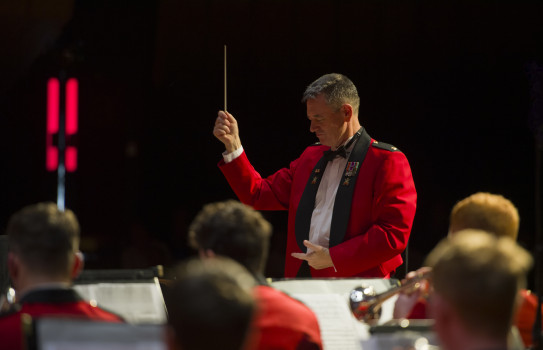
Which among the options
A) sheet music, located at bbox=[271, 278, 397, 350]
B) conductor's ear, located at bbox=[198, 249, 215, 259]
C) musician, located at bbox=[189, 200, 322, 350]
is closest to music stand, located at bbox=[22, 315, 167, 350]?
musician, located at bbox=[189, 200, 322, 350]

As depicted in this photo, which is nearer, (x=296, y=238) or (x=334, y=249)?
(x=334, y=249)

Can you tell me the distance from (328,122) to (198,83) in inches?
55.4

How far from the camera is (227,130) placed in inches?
160

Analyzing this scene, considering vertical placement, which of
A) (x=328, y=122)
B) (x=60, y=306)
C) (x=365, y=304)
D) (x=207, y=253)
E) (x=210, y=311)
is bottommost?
(x=365, y=304)

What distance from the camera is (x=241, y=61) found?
5.18 meters

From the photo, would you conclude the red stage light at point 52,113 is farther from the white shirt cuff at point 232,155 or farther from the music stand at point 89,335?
the music stand at point 89,335

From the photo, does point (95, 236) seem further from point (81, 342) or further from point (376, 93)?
point (81, 342)

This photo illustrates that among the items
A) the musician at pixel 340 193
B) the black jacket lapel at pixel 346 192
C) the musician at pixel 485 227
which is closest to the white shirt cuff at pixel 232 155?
the musician at pixel 340 193

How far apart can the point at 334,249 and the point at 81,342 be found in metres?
2.04

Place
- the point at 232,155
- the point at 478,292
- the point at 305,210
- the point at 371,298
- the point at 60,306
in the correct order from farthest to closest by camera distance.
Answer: the point at 232,155 < the point at 305,210 < the point at 371,298 < the point at 60,306 < the point at 478,292

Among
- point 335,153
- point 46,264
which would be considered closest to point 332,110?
point 335,153

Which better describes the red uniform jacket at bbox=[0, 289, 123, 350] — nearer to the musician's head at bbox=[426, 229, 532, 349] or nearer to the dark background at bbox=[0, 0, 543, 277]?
the musician's head at bbox=[426, 229, 532, 349]

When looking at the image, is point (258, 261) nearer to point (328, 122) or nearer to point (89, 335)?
point (89, 335)

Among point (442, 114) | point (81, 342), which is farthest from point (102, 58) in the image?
point (81, 342)
